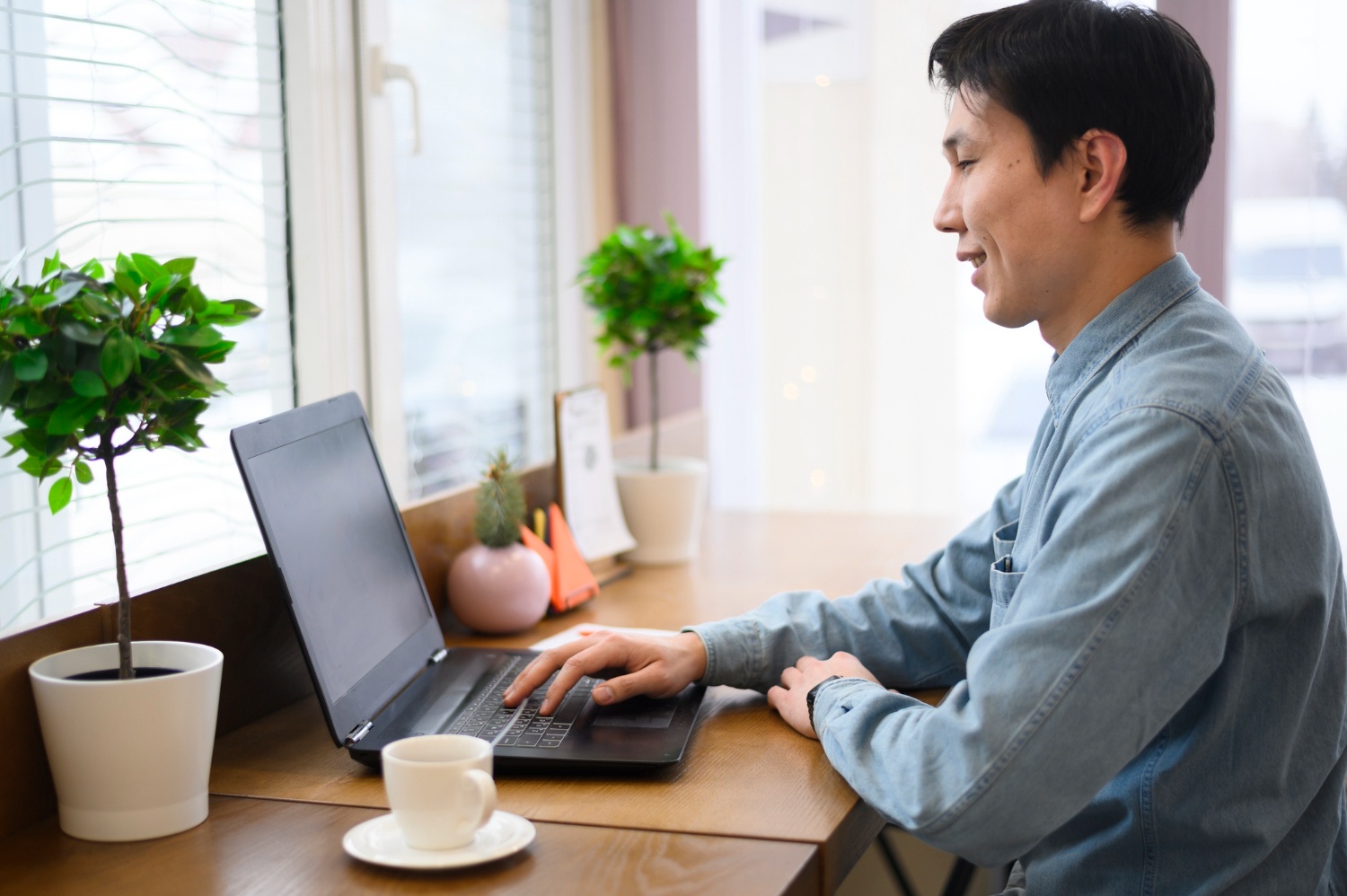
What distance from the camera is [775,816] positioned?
993mm

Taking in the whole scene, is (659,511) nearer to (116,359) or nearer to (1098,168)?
(1098,168)

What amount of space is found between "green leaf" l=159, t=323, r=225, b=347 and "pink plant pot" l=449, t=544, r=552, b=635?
2.13 ft

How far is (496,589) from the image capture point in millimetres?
1547

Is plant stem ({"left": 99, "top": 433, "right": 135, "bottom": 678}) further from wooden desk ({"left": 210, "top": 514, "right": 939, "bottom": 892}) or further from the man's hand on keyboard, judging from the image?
the man's hand on keyboard

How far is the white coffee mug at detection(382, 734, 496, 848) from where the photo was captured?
2.92 ft

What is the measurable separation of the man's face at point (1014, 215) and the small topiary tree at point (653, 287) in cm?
84

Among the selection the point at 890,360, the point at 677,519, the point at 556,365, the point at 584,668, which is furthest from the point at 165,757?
the point at 890,360

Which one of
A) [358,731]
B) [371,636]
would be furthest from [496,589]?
[358,731]

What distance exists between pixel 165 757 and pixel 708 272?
1.24m

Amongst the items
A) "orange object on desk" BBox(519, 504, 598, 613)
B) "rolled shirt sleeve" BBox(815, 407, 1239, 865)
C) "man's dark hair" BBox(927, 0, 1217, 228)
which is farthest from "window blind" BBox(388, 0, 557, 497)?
"rolled shirt sleeve" BBox(815, 407, 1239, 865)

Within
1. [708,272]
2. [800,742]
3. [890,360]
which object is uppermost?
[708,272]

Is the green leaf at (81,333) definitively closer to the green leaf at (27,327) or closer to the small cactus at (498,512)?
Answer: the green leaf at (27,327)

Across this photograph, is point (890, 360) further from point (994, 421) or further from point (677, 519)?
point (677, 519)

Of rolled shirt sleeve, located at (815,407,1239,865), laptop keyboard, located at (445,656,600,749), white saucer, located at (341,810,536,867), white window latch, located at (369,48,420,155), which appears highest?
white window latch, located at (369,48,420,155)
